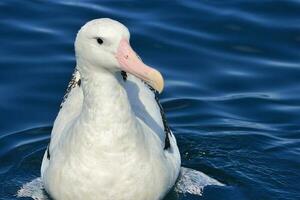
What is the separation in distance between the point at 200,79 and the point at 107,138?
3478 mm

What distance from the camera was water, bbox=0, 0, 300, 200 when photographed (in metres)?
8.77

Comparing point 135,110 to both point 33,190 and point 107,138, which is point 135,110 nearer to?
point 107,138

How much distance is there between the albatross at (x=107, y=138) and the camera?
6.72 meters

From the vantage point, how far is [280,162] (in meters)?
8.82

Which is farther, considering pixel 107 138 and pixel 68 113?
pixel 68 113

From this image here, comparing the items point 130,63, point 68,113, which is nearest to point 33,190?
point 68,113

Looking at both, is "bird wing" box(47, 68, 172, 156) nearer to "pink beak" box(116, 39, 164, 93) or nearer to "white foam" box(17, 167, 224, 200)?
"white foam" box(17, 167, 224, 200)

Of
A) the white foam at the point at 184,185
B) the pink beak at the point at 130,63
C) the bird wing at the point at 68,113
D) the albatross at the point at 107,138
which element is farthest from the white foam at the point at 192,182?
the pink beak at the point at 130,63

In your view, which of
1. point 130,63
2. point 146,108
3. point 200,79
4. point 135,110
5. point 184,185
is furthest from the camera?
point 200,79

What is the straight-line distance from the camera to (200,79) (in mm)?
10492

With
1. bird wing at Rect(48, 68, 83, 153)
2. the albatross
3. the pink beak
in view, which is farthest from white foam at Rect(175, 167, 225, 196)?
the pink beak

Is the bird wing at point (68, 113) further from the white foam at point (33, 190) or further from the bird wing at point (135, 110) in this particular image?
the white foam at point (33, 190)

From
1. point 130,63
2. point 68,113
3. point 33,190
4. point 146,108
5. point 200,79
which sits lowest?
point 33,190

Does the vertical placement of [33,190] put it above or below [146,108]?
below
